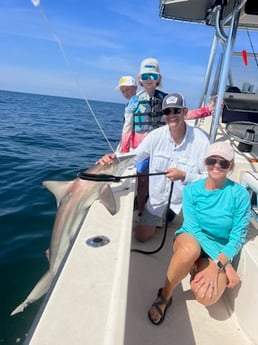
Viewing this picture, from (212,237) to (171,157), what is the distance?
93cm

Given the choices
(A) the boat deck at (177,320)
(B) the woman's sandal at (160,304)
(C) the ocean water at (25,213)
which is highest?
(B) the woman's sandal at (160,304)

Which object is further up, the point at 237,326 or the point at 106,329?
the point at 106,329

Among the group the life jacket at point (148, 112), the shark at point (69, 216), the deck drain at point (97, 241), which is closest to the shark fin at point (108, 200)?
the shark at point (69, 216)

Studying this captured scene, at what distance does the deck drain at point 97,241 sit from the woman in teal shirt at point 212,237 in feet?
2.00

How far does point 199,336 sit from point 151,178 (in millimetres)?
1514

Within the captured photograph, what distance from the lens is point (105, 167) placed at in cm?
297

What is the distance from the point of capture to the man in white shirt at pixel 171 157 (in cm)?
288

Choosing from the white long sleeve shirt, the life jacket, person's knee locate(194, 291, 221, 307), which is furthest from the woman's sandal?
the life jacket

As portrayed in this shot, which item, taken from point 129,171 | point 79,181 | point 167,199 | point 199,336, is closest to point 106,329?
point 199,336

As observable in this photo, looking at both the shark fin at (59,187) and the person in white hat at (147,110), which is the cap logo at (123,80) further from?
the shark fin at (59,187)

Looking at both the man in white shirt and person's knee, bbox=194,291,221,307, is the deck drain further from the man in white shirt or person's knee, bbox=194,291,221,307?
the man in white shirt

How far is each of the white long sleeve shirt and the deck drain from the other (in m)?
1.07

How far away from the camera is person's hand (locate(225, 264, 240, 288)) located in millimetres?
2283

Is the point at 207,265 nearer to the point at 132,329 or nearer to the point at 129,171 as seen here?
the point at 132,329
